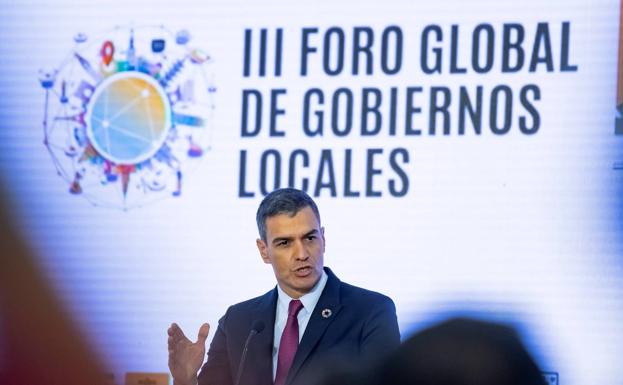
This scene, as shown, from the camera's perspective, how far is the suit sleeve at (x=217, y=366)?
10.8ft

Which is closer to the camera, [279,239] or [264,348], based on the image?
[264,348]

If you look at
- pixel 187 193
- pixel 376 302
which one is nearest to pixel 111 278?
pixel 187 193

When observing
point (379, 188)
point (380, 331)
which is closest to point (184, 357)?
point (380, 331)

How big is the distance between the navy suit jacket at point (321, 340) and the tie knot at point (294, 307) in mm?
60

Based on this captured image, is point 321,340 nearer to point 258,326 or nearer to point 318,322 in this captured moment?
point 318,322

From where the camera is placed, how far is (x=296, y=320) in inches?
131

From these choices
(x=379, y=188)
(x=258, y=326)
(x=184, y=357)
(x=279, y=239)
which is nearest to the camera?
(x=184, y=357)

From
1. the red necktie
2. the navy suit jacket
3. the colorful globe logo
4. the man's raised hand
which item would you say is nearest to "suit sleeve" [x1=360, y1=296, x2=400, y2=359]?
the navy suit jacket

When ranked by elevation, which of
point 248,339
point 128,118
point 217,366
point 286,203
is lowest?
point 217,366

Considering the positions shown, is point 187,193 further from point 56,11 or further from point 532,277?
point 532,277

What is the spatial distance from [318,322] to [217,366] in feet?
1.12

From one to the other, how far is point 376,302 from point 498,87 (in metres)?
1.24

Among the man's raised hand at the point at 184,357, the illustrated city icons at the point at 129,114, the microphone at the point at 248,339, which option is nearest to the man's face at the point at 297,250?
the microphone at the point at 248,339

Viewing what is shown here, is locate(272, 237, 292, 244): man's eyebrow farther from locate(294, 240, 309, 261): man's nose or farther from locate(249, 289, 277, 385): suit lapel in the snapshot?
locate(249, 289, 277, 385): suit lapel
